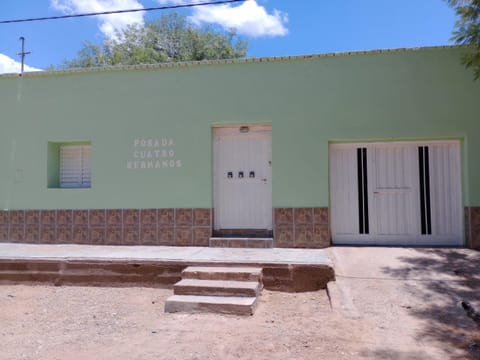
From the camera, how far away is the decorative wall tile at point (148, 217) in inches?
297

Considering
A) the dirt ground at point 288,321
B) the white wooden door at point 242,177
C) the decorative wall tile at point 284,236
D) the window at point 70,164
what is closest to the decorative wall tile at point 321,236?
the decorative wall tile at point 284,236

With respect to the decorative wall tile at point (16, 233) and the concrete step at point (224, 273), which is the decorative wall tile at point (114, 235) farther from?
the concrete step at point (224, 273)

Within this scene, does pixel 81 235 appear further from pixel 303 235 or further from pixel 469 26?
pixel 469 26

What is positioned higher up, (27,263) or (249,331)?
(27,263)

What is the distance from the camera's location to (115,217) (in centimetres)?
768

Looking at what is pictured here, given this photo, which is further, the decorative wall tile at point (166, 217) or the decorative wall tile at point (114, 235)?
the decorative wall tile at point (114, 235)

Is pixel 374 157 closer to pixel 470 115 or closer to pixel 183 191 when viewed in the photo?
pixel 470 115

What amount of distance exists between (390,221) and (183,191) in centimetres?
374

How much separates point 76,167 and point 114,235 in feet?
5.53

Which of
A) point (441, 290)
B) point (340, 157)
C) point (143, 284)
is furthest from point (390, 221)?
point (143, 284)

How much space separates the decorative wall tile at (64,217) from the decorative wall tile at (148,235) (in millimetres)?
1453

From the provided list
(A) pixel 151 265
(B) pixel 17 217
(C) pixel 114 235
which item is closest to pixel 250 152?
(A) pixel 151 265

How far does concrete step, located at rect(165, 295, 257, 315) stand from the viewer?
484 cm

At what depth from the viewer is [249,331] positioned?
4348mm
